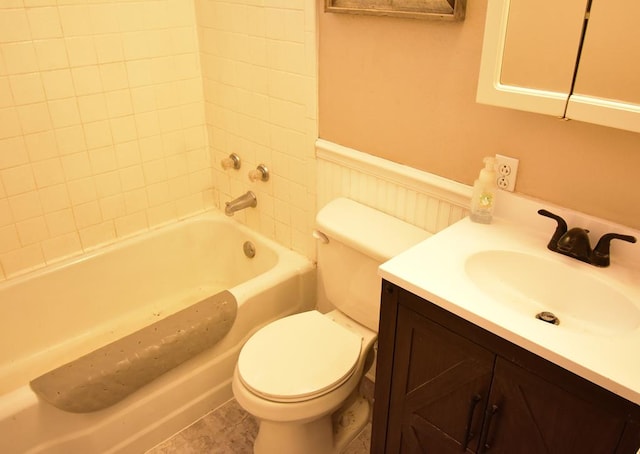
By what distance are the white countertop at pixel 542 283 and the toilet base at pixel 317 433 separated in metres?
0.66

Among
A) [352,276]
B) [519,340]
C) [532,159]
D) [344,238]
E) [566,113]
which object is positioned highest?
[566,113]

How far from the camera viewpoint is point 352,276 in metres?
1.73

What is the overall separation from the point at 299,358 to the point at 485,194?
2.40 feet

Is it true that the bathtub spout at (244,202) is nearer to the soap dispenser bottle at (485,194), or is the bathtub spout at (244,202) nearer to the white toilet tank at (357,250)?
the white toilet tank at (357,250)

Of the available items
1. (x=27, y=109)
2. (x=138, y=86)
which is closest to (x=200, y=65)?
(x=138, y=86)

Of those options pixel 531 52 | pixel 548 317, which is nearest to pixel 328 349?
pixel 548 317

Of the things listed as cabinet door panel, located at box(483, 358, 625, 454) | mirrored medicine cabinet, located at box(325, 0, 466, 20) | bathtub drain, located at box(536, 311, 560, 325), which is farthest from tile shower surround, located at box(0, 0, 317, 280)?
cabinet door panel, located at box(483, 358, 625, 454)

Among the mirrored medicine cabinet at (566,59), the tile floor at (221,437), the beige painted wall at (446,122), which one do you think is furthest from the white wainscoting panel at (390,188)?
the tile floor at (221,437)

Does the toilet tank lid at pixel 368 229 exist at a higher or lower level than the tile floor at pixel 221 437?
higher

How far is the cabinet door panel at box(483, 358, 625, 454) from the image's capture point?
38.2 inches

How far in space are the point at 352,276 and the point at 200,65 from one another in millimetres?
1193

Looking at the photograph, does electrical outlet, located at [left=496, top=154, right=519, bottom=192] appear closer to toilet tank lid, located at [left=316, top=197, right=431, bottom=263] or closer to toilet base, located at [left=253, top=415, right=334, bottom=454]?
toilet tank lid, located at [left=316, top=197, right=431, bottom=263]

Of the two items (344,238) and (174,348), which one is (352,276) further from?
(174,348)

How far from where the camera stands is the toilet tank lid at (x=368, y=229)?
1564 millimetres
